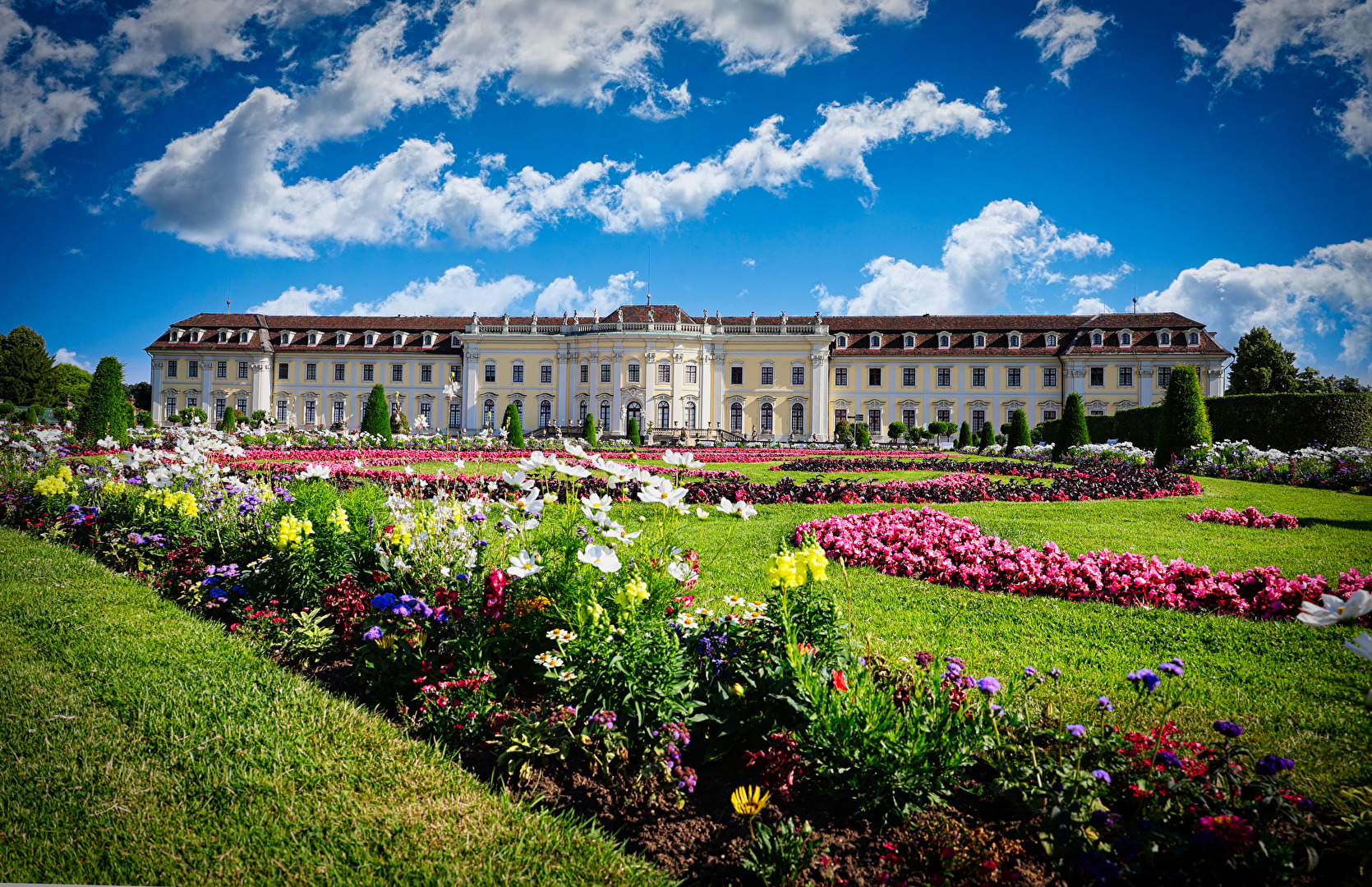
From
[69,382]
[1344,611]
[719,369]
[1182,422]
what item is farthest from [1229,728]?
[69,382]

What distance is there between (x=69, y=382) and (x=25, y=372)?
763 cm

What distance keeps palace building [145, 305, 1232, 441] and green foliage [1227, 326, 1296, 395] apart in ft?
5.34

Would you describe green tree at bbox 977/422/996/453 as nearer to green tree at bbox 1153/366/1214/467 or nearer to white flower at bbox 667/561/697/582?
green tree at bbox 1153/366/1214/467

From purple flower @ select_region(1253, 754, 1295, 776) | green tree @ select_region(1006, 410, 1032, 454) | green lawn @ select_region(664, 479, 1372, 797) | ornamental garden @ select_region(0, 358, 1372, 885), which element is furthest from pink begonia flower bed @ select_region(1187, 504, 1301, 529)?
green tree @ select_region(1006, 410, 1032, 454)

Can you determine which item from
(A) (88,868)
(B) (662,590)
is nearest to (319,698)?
(A) (88,868)

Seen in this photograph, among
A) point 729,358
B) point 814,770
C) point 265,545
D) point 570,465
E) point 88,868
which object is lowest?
point 88,868

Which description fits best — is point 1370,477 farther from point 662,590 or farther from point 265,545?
point 265,545

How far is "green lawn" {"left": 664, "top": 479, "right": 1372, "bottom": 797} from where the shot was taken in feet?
8.25

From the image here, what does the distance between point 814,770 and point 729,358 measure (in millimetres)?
40672

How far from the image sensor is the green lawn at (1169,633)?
8.25 feet

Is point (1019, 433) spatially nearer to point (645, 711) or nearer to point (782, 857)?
point (645, 711)

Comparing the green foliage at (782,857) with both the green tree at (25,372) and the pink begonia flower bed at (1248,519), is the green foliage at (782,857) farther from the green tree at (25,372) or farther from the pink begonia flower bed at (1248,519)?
the green tree at (25,372)

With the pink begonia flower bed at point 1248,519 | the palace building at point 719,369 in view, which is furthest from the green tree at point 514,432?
the pink begonia flower bed at point 1248,519

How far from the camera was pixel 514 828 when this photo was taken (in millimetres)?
1981
